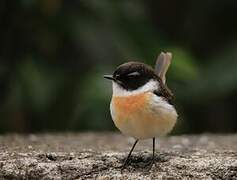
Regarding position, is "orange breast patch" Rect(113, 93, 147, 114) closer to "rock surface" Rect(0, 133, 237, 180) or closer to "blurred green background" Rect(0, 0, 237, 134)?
"rock surface" Rect(0, 133, 237, 180)

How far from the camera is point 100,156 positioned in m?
4.35

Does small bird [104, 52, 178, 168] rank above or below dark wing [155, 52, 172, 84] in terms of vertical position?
below

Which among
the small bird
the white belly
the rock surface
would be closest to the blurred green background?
the rock surface

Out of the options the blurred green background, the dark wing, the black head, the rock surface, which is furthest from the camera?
the blurred green background

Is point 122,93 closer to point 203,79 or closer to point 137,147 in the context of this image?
point 137,147

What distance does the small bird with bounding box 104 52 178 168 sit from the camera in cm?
409

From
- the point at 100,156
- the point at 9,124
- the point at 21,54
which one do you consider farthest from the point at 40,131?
the point at 100,156

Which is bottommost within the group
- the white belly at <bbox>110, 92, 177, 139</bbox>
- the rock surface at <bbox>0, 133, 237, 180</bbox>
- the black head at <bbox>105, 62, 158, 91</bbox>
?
the rock surface at <bbox>0, 133, 237, 180</bbox>

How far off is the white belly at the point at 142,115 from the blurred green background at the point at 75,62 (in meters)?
1.88

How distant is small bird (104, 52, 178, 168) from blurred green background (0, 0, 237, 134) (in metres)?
1.76

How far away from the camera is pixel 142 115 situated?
4090mm

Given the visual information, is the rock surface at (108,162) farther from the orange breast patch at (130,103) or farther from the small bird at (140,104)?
the orange breast patch at (130,103)

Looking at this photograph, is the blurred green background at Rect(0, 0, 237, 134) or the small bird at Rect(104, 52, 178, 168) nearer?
the small bird at Rect(104, 52, 178, 168)

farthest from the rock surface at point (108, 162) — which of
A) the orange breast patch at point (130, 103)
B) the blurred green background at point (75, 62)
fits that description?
the blurred green background at point (75, 62)
